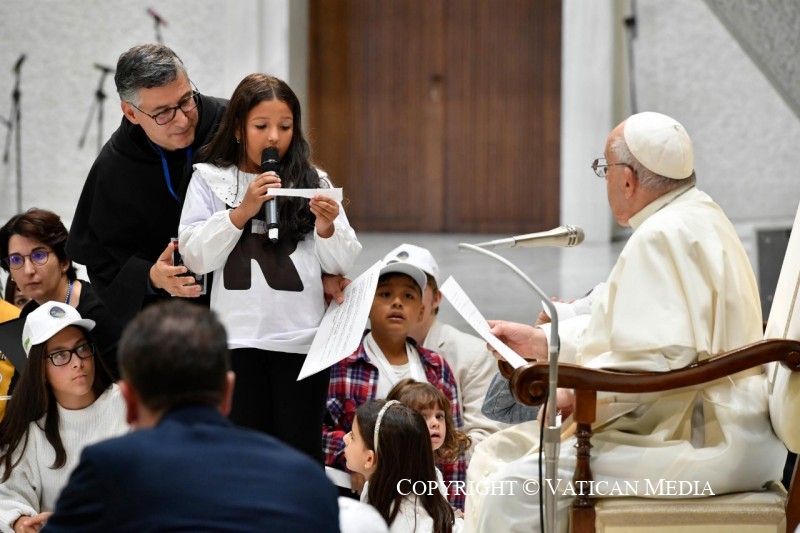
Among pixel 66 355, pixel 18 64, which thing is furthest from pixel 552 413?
pixel 18 64

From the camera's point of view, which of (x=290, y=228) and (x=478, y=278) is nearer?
(x=290, y=228)

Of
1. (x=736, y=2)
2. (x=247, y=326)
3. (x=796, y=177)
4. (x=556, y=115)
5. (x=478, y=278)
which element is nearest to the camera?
(x=247, y=326)

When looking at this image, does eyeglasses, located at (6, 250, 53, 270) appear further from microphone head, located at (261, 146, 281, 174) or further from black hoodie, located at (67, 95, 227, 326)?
microphone head, located at (261, 146, 281, 174)

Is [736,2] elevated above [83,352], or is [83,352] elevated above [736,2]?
[736,2]

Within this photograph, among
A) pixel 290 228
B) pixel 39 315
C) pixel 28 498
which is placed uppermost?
pixel 290 228

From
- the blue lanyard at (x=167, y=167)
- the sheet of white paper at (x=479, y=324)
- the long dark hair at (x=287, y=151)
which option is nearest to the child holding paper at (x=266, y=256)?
the long dark hair at (x=287, y=151)

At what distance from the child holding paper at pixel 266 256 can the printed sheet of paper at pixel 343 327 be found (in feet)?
0.23

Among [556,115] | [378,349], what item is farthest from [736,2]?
[556,115]

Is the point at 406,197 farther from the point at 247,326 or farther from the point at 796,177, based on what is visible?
the point at 247,326

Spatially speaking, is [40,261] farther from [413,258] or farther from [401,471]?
[401,471]

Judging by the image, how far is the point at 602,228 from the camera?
909cm

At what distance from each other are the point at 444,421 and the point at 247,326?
1034 mm

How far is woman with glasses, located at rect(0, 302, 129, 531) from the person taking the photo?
4031mm

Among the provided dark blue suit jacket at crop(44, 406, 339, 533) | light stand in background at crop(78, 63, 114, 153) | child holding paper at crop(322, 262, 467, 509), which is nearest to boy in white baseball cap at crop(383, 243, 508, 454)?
child holding paper at crop(322, 262, 467, 509)
